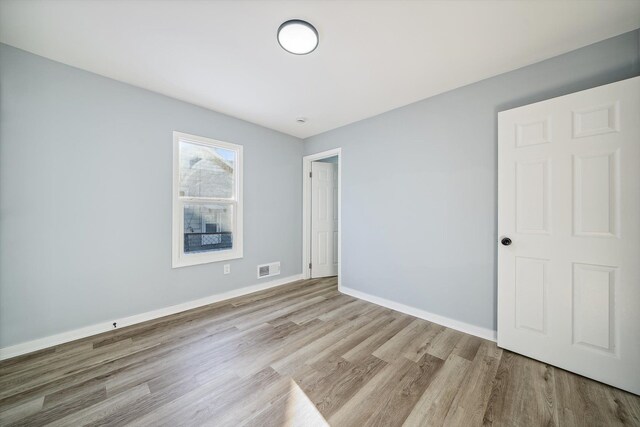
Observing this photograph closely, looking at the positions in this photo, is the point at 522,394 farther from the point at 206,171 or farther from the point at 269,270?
the point at 206,171

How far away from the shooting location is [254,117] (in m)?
3.25

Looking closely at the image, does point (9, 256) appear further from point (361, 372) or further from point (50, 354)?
point (361, 372)

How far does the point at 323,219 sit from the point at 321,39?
9.65 ft

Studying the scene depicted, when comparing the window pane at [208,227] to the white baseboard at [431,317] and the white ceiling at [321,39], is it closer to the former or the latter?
the white ceiling at [321,39]

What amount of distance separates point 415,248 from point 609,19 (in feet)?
7.54

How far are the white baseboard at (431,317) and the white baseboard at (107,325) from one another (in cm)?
163

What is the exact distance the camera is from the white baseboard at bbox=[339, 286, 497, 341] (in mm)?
2234

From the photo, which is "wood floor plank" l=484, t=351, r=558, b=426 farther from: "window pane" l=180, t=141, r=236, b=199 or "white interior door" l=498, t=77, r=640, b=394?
"window pane" l=180, t=141, r=236, b=199

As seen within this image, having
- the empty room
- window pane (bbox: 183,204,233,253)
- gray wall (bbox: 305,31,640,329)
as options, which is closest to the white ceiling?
the empty room

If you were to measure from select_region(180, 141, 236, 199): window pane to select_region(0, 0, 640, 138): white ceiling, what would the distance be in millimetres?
736

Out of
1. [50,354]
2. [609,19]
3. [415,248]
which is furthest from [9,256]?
[609,19]

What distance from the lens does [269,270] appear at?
12.1ft

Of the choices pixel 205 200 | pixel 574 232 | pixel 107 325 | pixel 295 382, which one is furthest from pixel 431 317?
pixel 107 325

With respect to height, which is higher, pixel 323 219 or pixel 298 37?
pixel 298 37
